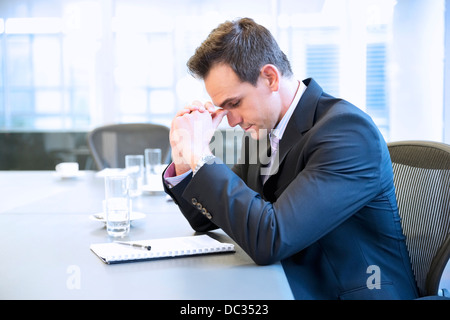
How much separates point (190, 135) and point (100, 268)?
0.49 m

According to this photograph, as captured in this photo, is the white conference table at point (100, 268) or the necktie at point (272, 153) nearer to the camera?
the white conference table at point (100, 268)

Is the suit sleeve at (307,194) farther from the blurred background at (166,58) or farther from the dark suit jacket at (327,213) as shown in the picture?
the blurred background at (166,58)

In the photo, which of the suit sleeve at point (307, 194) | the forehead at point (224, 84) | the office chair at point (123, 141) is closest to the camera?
the suit sleeve at point (307, 194)

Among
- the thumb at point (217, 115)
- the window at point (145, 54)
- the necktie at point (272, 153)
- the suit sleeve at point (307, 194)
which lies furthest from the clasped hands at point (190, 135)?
the window at point (145, 54)

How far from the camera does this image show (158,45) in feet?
16.5

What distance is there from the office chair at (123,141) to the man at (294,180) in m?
1.74

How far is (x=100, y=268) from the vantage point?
110cm

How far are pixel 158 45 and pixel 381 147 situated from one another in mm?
4086

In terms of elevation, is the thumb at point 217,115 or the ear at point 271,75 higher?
the ear at point 271,75

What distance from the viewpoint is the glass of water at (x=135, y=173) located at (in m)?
2.17

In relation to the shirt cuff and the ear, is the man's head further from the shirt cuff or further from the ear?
the shirt cuff

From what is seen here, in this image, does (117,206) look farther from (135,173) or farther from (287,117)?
(135,173)

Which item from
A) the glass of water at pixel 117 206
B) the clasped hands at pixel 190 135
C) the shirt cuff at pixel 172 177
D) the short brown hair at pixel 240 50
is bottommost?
the glass of water at pixel 117 206

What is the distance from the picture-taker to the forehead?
4.75 ft
